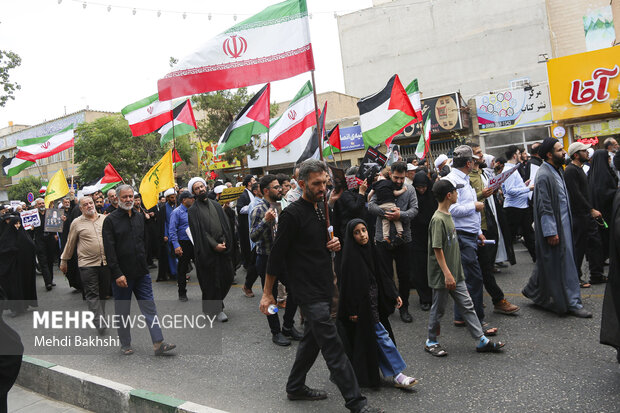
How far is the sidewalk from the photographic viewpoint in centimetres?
463

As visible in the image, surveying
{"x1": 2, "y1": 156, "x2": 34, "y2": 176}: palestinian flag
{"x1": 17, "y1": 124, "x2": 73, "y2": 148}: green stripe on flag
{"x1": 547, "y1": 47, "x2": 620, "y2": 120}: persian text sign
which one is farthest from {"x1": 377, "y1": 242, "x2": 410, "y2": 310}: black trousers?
{"x1": 547, "y1": 47, "x2": 620, "y2": 120}: persian text sign

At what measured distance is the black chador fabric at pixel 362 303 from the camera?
4066 millimetres

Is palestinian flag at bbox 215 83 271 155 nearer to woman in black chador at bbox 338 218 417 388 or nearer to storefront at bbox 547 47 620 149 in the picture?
woman in black chador at bbox 338 218 417 388

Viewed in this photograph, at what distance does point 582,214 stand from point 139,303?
574 cm

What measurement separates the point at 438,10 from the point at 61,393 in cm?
3332

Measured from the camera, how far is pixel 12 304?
28.3 feet

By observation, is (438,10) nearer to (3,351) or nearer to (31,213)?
(31,213)

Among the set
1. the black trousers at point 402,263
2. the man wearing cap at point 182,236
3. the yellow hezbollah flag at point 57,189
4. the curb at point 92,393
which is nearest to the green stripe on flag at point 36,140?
the yellow hezbollah flag at point 57,189

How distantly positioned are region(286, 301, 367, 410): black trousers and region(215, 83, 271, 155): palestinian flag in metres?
5.05

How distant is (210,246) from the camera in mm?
6691

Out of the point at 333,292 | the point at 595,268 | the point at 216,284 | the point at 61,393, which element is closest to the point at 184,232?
the point at 216,284

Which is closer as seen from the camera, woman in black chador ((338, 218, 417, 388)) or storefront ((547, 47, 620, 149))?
woman in black chador ((338, 218, 417, 388))

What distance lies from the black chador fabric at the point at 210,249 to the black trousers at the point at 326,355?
2.90 meters

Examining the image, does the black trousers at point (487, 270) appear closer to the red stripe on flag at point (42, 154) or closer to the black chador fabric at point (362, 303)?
the black chador fabric at point (362, 303)
